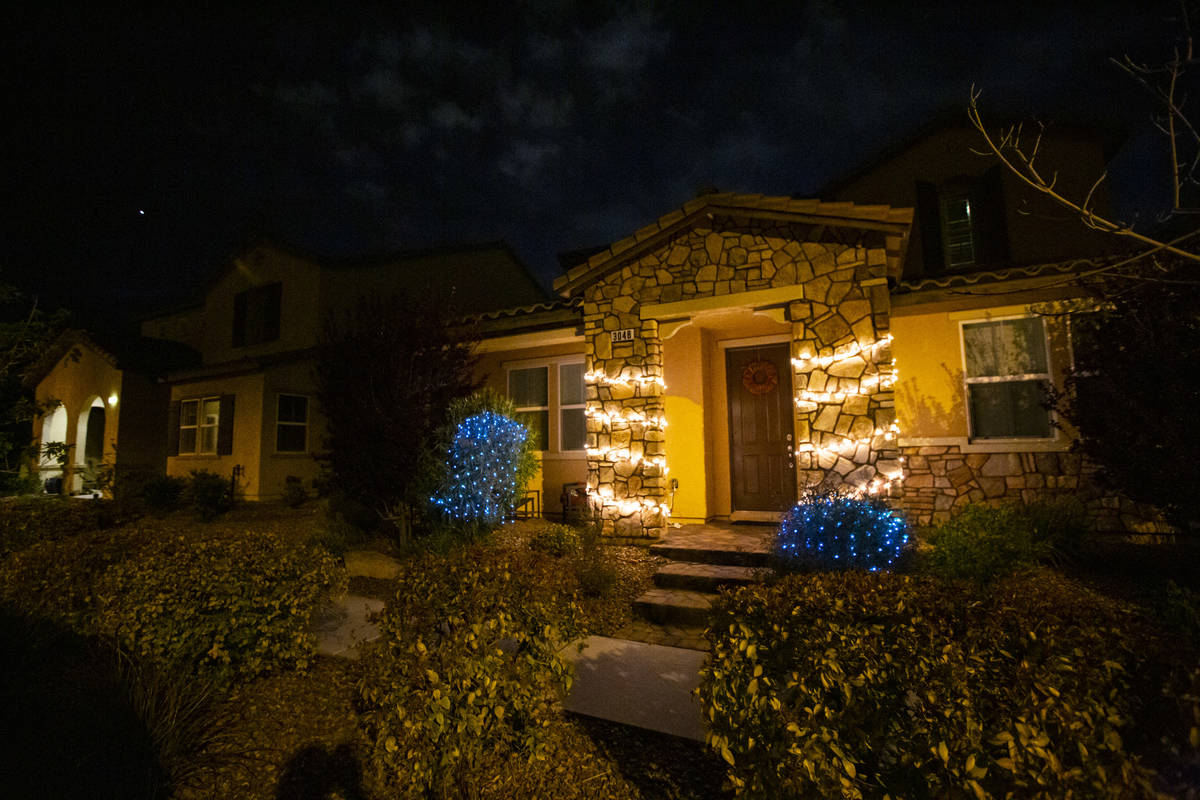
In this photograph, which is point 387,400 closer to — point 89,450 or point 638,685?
point 638,685

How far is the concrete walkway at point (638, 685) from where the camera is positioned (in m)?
3.24

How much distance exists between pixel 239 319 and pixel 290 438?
16.7 feet

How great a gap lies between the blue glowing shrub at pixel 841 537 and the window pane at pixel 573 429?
5072 mm

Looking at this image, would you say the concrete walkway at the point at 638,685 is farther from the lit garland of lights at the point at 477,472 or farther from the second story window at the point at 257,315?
the second story window at the point at 257,315

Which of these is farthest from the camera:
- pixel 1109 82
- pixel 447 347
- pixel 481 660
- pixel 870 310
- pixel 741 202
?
pixel 447 347

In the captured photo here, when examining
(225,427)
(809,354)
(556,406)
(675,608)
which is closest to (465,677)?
(675,608)

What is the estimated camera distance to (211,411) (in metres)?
14.4

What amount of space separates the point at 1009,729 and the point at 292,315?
54.7 feet

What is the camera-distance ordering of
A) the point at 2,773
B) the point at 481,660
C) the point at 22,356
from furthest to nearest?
the point at 22,356 < the point at 2,773 < the point at 481,660

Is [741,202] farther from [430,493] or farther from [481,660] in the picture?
[481,660]

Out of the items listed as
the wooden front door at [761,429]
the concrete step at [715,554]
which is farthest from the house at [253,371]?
the concrete step at [715,554]

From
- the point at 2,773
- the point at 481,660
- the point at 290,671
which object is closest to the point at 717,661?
the point at 481,660

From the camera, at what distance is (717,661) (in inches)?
89.0

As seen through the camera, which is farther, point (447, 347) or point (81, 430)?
point (81, 430)
